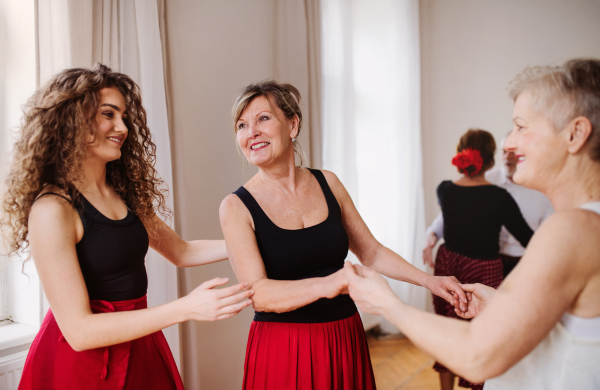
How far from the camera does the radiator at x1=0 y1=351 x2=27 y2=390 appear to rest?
5.34ft

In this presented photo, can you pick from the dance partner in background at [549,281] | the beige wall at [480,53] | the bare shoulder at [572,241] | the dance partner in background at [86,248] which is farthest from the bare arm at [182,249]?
the beige wall at [480,53]

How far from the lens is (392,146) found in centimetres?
433

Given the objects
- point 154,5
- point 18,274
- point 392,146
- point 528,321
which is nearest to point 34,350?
point 18,274

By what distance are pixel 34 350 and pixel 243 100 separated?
1077 millimetres

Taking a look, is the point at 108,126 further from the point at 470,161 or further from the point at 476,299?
the point at 470,161

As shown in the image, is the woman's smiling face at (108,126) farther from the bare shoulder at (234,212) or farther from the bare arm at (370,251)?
the bare arm at (370,251)

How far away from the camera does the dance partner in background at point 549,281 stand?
30.9 inches

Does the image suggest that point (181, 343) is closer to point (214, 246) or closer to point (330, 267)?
point (214, 246)

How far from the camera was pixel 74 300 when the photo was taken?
107 cm

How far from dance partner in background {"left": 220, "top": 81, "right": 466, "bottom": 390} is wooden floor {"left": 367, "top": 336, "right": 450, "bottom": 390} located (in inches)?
71.9

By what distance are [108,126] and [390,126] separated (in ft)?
11.4

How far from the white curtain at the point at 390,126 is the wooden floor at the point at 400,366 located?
0.25 meters

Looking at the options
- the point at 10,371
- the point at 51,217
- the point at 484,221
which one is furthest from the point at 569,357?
the point at 484,221

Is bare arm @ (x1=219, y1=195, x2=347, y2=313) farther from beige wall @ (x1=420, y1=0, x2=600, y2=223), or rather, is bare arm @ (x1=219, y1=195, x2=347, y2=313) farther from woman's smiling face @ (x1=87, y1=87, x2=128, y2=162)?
beige wall @ (x1=420, y1=0, x2=600, y2=223)
